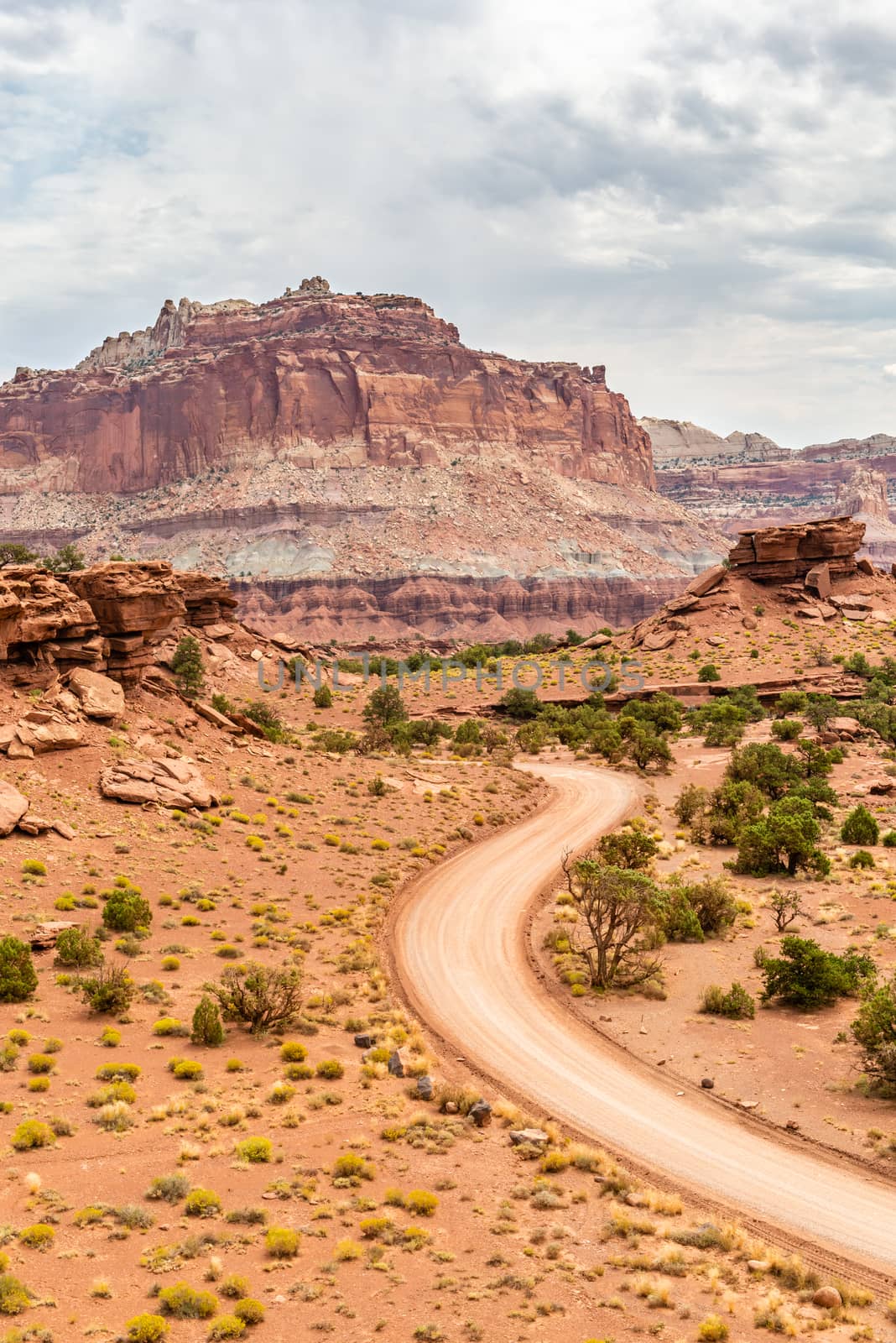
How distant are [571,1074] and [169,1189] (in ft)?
28.8

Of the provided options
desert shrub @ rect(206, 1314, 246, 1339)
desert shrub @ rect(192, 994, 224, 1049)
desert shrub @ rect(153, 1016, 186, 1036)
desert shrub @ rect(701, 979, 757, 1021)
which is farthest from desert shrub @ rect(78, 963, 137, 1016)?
desert shrub @ rect(701, 979, 757, 1021)

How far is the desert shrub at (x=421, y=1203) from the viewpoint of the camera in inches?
585

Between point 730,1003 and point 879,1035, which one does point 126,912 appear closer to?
point 730,1003

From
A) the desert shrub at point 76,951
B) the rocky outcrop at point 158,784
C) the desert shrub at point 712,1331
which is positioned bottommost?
the desert shrub at point 712,1331

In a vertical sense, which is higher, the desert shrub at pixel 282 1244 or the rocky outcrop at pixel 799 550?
the rocky outcrop at pixel 799 550

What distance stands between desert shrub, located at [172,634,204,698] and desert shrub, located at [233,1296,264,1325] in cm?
4717

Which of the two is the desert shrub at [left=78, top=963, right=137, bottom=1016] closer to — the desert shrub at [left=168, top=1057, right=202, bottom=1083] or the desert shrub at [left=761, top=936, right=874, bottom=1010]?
the desert shrub at [left=168, top=1057, right=202, bottom=1083]

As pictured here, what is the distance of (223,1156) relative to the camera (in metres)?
16.1

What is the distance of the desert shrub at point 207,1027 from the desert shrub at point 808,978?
12.8 meters

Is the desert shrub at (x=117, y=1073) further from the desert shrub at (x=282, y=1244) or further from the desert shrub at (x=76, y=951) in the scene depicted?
the desert shrub at (x=282, y=1244)

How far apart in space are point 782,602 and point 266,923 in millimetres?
67490

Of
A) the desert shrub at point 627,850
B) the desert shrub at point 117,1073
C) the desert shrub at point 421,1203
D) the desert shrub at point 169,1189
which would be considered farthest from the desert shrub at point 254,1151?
the desert shrub at point 627,850

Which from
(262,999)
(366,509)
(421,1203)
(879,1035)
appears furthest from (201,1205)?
(366,509)

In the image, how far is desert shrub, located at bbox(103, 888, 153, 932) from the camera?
25.3 metres
